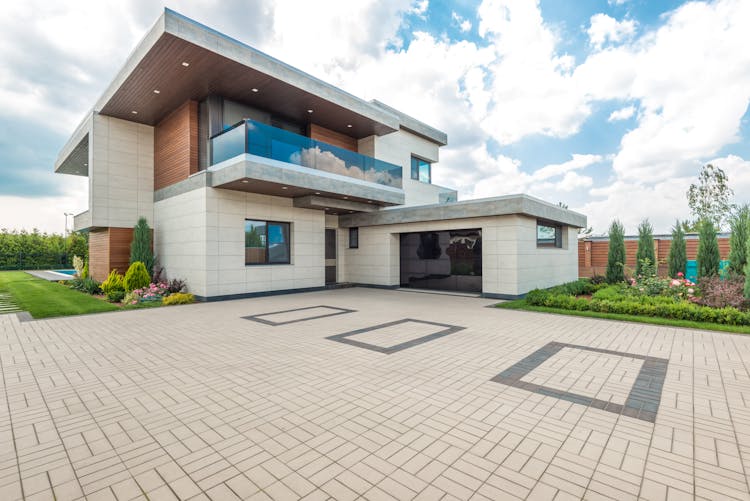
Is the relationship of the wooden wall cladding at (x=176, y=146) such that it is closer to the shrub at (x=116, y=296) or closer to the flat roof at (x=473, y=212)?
the shrub at (x=116, y=296)

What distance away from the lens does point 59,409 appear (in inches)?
152

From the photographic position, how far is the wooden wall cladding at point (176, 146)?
13.6 metres

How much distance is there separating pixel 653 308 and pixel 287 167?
1215 centimetres

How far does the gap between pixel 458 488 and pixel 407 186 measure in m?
19.6

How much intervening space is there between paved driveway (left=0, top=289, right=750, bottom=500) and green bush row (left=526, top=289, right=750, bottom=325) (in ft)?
5.97

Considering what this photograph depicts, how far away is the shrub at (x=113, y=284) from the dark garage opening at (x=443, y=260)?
39.8 ft

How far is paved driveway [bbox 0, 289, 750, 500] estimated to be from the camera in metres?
2.53

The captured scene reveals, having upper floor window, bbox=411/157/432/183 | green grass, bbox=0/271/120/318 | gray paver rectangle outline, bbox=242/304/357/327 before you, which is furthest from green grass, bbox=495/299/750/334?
upper floor window, bbox=411/157/432/183

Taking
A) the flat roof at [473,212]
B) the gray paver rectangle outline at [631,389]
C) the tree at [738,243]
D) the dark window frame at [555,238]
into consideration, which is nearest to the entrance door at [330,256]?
the flat roof at [473,212]

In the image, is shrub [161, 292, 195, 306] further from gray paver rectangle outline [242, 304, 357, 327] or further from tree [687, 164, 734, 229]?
tree [687, 164, 734, 229]

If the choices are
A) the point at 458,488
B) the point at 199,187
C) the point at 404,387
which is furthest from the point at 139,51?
the point at 458,488

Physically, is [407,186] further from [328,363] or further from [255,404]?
[255,404]

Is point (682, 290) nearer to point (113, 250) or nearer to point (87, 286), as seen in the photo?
point (113, 250)

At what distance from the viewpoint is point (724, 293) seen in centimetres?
956
